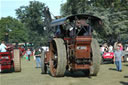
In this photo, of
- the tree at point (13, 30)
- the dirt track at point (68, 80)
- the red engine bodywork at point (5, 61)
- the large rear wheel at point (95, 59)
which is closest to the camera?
the dirt track at point (68, 80)

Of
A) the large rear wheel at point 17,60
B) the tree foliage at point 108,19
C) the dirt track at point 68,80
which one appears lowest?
the dirt track at point 68,80

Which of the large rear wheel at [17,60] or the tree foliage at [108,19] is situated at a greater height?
the tree foliage at [108,19]

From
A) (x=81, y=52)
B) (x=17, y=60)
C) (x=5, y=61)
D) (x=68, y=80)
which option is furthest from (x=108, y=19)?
(x=68, y=80)

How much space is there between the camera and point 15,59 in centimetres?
1396

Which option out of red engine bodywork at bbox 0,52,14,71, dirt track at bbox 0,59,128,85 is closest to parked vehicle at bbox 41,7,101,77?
dirt track at bbox 0,59,128,85

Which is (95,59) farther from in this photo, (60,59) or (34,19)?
(34,19)

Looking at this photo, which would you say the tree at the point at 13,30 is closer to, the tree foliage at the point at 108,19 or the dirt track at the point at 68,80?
the tree foliage at the point at 108,19

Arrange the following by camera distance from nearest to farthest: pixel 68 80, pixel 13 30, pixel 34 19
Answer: pixel 68 80 → pixel 34 19 → pixel 13 30

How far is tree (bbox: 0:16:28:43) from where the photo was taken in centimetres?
8006

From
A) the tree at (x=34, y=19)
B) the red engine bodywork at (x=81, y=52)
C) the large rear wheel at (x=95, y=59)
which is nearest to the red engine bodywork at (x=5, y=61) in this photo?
the red engine bodywork at (x=81, y=52)

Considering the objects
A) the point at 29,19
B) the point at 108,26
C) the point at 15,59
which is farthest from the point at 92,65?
the point at 29,19

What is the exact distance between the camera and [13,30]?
274 feet

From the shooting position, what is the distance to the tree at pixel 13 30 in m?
80.1

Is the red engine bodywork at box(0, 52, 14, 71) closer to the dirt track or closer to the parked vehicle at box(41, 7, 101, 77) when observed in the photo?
the dirt track
